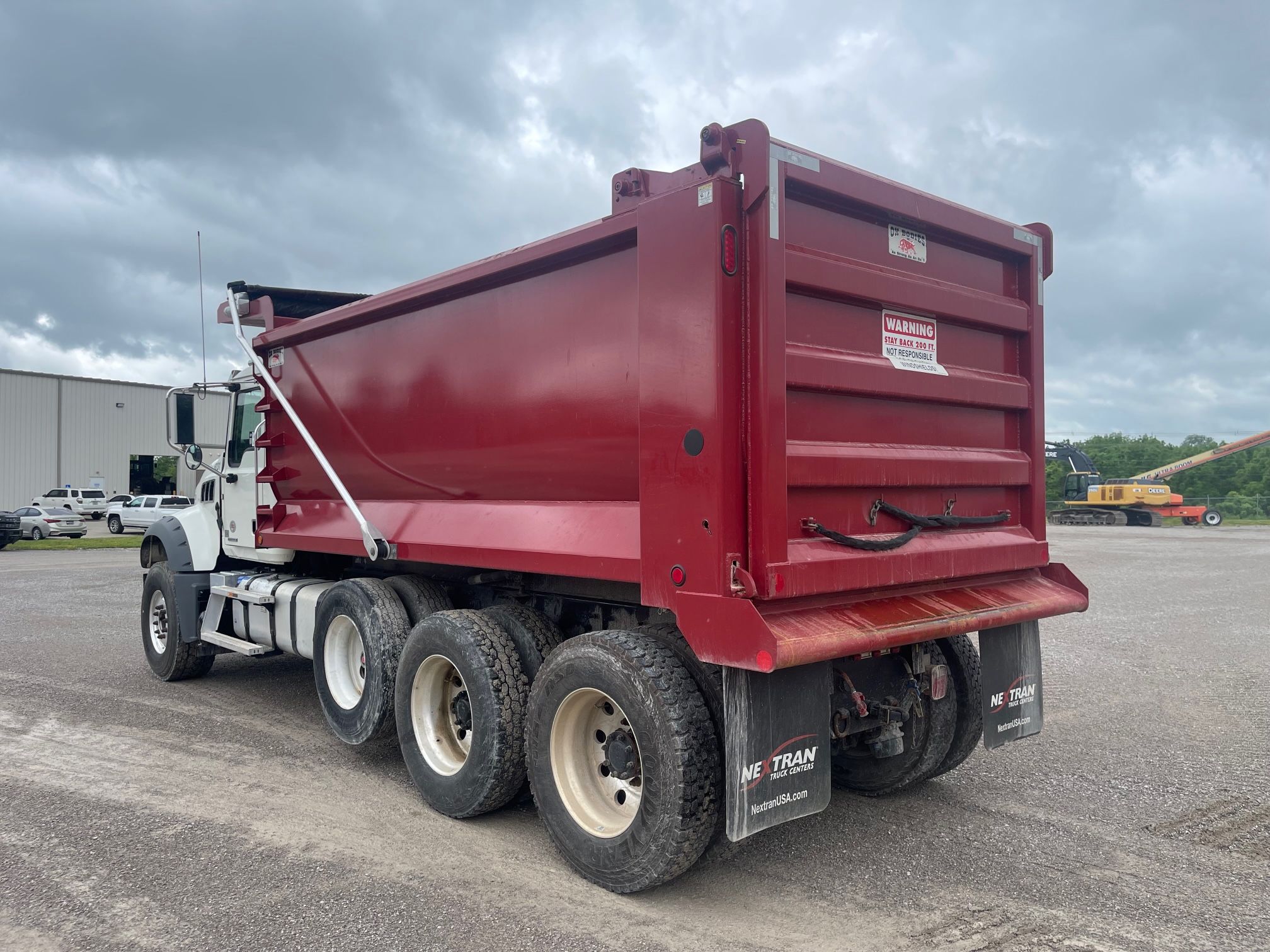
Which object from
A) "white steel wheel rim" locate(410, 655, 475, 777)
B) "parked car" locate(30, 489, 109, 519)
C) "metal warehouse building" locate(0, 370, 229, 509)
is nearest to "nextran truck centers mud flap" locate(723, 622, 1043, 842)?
"white steel wheel rim" locate(410, 655, 475, 777)

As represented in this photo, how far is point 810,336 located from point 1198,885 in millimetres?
2798

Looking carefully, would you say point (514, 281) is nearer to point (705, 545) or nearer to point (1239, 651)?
point (705, 545)

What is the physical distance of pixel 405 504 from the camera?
545 cm

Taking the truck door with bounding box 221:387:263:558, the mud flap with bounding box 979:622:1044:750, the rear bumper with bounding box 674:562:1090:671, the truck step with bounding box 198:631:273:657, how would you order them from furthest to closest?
1. the truck door with bounding box 221:387:263:558
2. the truck step with bounding box 198:631:273:657
3. the mud flap with bounding box 979:622:1044:750
4. the rear bumper with bounding box 674:562:1090:671

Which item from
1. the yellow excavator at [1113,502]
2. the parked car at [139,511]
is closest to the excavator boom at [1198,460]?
the yellow excavator at [1113,502]

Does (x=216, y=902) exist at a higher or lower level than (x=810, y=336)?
lower

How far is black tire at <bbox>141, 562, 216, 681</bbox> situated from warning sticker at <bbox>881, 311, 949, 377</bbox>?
20.3 ft

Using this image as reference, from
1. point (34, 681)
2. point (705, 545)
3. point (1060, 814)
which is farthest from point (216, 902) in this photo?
point (34, 681)

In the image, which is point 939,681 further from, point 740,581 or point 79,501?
point 79,501

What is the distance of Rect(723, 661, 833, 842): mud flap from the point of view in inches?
135

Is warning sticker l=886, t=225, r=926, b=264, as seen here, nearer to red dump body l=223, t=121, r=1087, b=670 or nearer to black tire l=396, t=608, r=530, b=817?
red dump body l=223, t=121, r=1087, b=670

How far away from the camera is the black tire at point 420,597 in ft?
17.6

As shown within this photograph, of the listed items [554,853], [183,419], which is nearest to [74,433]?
[183,419]

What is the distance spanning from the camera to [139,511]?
34.0 metres
